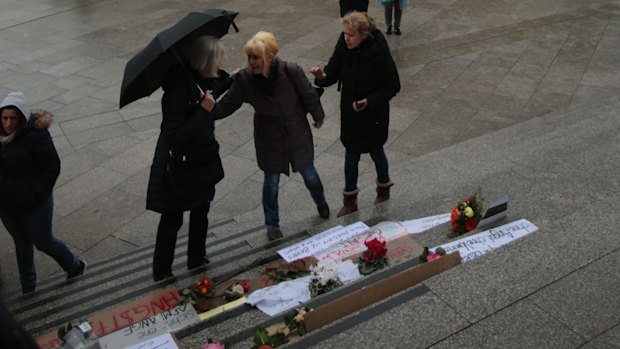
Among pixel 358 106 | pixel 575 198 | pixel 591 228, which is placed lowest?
pixel 575 198

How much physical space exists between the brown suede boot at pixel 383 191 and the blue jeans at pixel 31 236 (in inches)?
100

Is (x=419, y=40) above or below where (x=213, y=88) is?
below

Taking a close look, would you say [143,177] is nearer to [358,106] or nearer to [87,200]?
[87,200]

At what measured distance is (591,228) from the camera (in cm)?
335

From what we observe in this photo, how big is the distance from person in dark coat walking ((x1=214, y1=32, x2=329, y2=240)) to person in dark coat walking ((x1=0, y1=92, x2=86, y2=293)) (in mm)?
1239

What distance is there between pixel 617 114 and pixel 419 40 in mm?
4014


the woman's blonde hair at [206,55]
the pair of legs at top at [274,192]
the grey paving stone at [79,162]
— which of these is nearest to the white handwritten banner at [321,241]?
the pair of legs at top at [274,192]

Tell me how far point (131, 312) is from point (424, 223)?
2.13m

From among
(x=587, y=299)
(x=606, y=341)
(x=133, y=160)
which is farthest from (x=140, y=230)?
(x=606, y=341)

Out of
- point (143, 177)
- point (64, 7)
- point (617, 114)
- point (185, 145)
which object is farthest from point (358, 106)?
point (64, 7)

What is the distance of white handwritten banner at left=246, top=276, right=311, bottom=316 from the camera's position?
3.40 m

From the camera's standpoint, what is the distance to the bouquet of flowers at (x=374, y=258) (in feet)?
11.8

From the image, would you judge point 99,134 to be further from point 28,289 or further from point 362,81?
point 362,81

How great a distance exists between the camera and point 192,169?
358cm
